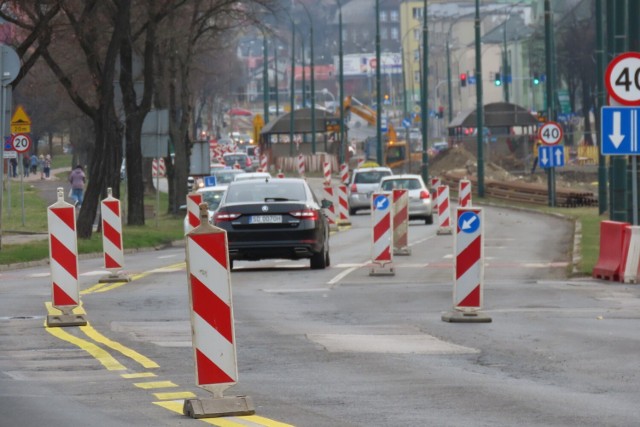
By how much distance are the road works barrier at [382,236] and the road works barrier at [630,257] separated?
3.53 meters

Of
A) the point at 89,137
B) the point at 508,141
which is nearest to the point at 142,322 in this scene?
the point at 89,137

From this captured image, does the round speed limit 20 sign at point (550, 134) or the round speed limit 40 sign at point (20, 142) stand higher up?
the round speed limit 40 sign at point (20, 142)

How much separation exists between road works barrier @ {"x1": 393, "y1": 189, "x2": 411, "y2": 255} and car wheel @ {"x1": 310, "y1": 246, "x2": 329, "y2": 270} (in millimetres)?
2823

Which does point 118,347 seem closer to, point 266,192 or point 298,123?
point 266,192

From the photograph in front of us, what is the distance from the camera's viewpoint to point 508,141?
327 ft

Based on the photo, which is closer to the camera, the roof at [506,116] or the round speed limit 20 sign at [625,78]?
the round speed limit 20 sign at [625,78]

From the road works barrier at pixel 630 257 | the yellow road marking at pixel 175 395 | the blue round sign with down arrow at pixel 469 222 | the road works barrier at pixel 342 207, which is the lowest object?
the road works barrier at pixel 342 207

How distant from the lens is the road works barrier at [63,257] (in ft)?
54.8

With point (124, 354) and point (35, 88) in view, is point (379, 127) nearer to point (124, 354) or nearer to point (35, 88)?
point (35, 88)

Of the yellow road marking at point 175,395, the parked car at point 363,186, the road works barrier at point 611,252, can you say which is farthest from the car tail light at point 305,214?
the parked car at point 363,186

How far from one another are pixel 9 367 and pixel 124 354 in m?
1.16

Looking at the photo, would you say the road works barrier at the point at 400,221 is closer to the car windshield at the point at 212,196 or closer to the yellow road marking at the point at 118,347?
the car windshield at the point at 212,196

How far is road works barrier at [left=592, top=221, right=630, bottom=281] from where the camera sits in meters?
22.9

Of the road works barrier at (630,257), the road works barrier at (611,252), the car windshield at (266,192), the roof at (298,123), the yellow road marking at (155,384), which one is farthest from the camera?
the roof at (298,123)
